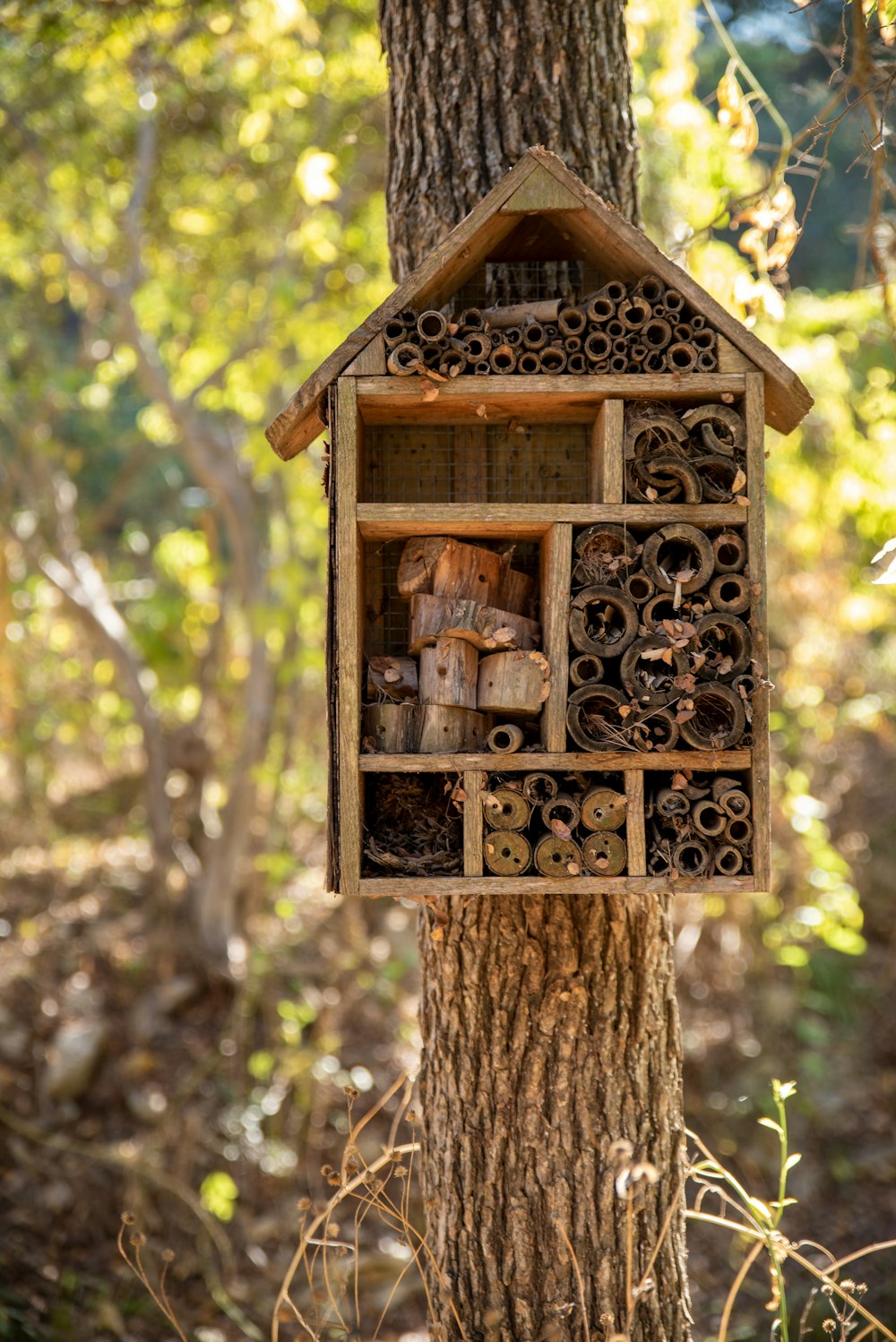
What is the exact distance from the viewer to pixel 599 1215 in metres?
2.31

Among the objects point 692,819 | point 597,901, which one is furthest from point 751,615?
point 597,901

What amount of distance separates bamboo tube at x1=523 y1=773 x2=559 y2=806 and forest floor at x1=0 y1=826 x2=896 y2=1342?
2.80 metres

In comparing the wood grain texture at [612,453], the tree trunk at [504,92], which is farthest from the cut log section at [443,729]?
the tree trunk at [504,92]

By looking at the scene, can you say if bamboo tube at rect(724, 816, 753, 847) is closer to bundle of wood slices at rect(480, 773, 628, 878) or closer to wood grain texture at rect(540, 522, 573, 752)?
bundle of wood slices at rect(480, 773, 628, 878)

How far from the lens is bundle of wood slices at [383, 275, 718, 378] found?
209 centimetres

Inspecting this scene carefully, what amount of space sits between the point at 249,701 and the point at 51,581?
3.83ft

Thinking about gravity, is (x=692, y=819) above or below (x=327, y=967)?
above

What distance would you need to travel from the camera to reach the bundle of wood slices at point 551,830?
203 cm

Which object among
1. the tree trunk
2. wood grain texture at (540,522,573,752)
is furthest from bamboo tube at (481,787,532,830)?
the tree trunk

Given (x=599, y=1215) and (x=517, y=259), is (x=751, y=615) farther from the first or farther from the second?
(x=599, y=1215)

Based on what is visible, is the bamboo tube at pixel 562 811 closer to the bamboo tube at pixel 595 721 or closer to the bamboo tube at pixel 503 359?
the bamboo tube at pixel 595 721

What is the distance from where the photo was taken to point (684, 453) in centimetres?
212

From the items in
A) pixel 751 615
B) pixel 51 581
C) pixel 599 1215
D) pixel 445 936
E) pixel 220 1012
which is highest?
pixel 51 581

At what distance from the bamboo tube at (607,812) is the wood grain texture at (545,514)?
1.61 ft
